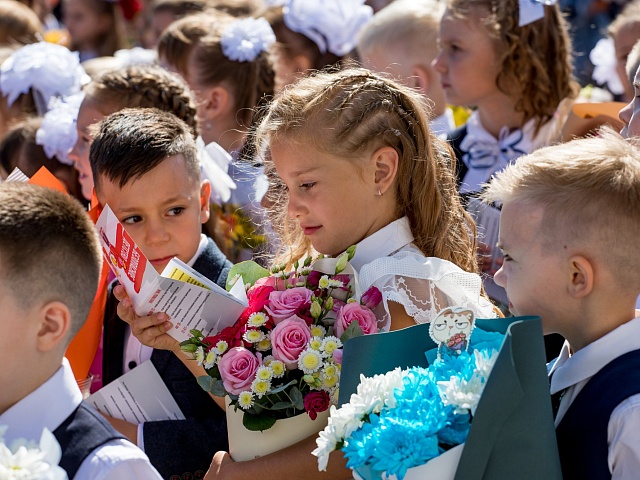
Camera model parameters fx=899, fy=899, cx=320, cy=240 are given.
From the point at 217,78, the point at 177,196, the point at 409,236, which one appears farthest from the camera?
the point at 217,78

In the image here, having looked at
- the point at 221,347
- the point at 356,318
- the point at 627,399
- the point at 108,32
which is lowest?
the point at 108,32

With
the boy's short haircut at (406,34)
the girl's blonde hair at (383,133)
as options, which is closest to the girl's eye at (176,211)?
the girl's blonde hair at (383,133)

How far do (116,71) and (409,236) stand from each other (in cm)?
186

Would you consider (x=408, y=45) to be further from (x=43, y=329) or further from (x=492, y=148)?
(x=43, y=329)

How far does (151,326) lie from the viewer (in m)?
2.50

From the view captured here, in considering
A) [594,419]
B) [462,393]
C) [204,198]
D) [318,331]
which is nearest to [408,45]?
[204,198]

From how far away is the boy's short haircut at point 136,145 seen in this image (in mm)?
2891

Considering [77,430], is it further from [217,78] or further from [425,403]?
[217,78]

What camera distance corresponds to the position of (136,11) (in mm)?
8727

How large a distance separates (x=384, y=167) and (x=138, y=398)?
1.05 meters

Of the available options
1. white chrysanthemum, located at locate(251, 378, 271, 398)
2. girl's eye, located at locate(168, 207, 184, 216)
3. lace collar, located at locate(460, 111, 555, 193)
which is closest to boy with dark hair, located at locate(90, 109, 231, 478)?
girl's eye, located at locate(168, 207, 184, 216)

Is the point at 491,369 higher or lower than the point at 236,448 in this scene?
higher

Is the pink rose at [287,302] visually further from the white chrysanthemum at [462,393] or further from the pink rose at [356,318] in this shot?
the white chrysanthemum at [462,393]

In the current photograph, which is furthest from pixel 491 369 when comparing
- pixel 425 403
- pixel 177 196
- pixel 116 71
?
pixel 116 71
